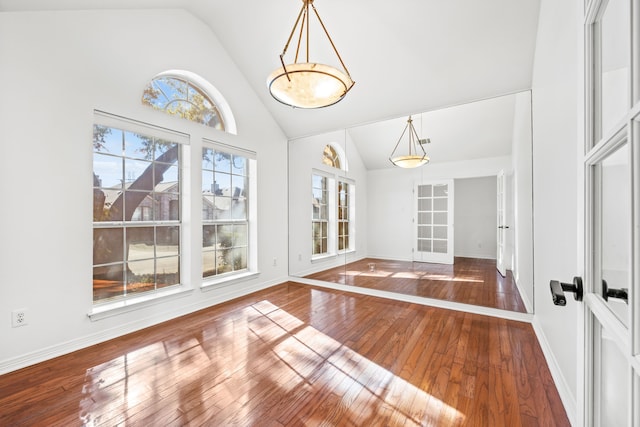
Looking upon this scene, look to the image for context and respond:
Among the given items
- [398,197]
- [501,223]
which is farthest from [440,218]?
[501,223]

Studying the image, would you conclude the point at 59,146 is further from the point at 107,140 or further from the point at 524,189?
the point at 524,189

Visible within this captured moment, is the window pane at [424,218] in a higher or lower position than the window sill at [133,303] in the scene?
higher

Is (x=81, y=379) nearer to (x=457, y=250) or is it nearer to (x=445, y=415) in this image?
(x=445, y=415)

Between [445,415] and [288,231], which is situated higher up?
[288,231]

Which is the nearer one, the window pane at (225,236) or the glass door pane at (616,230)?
the glass door pane at (616,230)

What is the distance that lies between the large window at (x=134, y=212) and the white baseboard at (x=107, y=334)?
31 cm

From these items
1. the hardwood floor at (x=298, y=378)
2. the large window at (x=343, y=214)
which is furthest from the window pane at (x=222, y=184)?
the large window at (x=343, y=214)

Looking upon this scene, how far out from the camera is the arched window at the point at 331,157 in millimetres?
4656

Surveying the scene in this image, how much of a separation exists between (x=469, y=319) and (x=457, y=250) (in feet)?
4.28

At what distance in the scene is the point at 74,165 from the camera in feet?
7.91

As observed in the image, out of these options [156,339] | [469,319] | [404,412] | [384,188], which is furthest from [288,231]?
[404,412]

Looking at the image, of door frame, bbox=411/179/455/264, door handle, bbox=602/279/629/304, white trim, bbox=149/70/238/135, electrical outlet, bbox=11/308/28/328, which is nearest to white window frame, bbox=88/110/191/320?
electrical outlet, bbox=11/308/28/328

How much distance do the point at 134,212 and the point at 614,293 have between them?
350 cm

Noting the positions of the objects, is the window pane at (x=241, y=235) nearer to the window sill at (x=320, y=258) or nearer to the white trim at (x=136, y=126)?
the window sill at (x=320, y=258)
